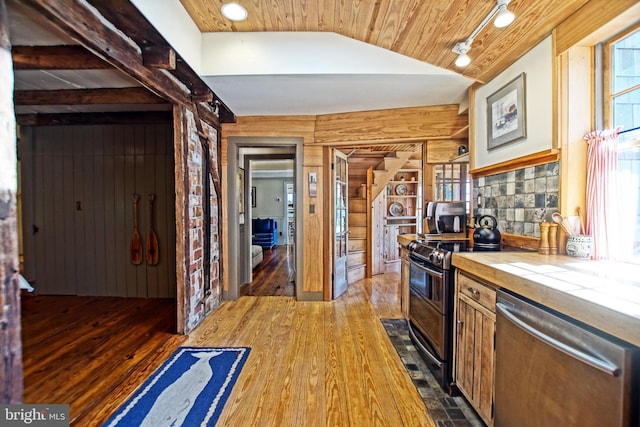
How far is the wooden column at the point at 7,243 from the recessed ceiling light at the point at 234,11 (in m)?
1.23

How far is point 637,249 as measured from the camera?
1526 millimetres

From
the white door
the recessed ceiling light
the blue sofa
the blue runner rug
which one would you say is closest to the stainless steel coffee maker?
the white door

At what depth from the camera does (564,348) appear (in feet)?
3.29

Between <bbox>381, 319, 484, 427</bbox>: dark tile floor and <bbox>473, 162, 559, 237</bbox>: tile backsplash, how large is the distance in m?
1.22

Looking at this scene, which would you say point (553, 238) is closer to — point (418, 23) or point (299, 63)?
point (418, 23)

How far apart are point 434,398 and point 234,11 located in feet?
9.64

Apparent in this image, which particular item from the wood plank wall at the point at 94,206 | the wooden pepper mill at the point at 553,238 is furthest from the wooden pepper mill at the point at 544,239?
the wood plank wall at the point at 94,206

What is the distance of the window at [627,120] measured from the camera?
5.00 feet

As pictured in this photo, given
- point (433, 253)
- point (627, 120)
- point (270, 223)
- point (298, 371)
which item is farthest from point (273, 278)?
point (627, 120)

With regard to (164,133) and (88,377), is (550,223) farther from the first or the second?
(164,133)

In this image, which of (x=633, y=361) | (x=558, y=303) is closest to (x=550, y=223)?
(x=558, y=303)

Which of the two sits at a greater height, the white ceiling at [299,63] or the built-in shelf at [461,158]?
Result: the white ceiling at [299,63]

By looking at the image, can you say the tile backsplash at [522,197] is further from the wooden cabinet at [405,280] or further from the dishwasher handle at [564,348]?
the dishwasher handle at [564,348]

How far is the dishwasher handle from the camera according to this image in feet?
2.82
